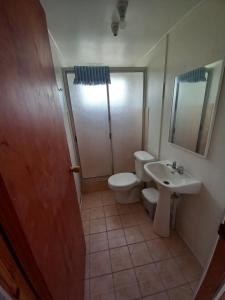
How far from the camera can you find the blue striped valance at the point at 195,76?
3.67ft

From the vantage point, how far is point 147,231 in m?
1.68

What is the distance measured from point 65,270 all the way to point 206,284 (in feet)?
2.58

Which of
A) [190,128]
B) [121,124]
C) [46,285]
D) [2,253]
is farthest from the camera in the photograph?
[121,124]

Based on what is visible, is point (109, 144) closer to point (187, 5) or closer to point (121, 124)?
point (121, 124)

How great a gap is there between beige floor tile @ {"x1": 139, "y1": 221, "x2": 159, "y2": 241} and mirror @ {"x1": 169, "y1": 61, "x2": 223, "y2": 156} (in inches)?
43.5

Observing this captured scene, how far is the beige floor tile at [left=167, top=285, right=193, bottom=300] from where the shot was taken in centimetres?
110

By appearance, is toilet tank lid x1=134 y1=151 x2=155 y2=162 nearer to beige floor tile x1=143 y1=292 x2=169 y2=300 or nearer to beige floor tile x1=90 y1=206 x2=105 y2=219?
beige floor tile x1=90 y1=206 x2=105 y2=219

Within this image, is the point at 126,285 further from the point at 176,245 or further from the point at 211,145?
the point at 211,145

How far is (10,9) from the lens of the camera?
18.4 inches

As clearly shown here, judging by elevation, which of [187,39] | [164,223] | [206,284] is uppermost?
[187,39]

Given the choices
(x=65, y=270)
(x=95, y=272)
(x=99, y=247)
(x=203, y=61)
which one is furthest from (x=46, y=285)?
(x=203, y=61)

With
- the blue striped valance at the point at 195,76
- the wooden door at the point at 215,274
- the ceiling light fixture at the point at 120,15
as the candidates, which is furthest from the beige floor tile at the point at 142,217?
the ceiling light fixture at the point at 120,15

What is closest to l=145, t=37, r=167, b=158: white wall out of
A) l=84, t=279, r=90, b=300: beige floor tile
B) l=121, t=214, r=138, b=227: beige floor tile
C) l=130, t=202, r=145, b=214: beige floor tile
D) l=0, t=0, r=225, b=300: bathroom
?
l=0, t=0, r=225, b=300: bathroom

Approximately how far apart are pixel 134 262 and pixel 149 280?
19 centimetres
